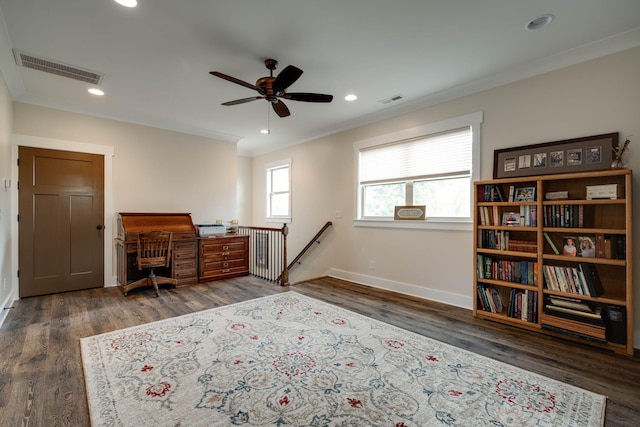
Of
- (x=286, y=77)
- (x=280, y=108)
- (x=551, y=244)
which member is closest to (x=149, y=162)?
(x=280, y=108)

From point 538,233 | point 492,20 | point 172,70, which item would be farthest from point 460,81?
point 172,70

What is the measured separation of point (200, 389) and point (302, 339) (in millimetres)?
991

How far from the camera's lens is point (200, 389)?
1.92 meters

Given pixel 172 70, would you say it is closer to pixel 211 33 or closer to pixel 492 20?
pixel 211 33

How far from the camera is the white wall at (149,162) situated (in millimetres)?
4137

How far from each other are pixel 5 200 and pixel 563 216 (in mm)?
6049

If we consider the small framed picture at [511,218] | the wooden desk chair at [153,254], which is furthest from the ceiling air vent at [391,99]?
the wooden desk chair at [153,254]

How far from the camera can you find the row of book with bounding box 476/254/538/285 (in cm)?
291

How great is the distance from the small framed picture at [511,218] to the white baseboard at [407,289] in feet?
3.40

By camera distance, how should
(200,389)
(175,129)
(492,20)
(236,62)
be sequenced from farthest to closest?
1. (175,129)
2. (236,62)
3. (492,20)
4. (200,389)

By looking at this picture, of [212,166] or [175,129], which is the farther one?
[212,166]

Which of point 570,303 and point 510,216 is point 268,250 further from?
point 570,303

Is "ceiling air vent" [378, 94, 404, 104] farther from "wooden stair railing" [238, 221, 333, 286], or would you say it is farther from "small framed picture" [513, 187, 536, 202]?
"wooden stair railing" [238, 221, 333, 286]

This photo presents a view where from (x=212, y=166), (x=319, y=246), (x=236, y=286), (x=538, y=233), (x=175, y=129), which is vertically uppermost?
(x=175, y=129)
